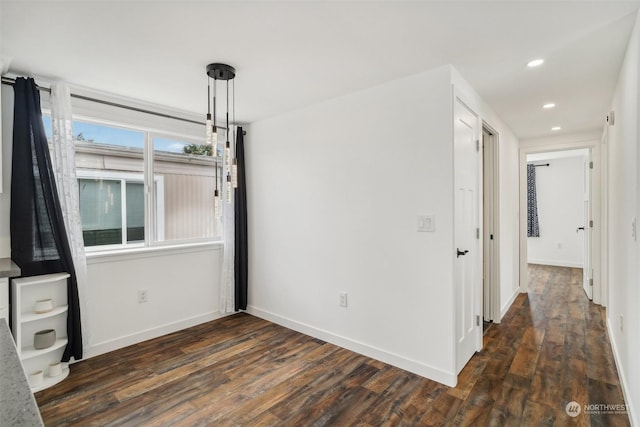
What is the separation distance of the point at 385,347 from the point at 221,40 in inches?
102

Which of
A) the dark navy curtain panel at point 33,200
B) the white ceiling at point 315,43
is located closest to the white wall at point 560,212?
the white ceiling at point 315,43

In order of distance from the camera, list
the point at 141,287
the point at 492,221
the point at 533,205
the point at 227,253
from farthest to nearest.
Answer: the point at 533,205, the point at 227,253, the point at 492,221, the point at 141,287

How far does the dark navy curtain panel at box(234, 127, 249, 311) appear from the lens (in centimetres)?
385

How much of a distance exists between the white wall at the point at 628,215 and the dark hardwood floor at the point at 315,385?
0.29 metres

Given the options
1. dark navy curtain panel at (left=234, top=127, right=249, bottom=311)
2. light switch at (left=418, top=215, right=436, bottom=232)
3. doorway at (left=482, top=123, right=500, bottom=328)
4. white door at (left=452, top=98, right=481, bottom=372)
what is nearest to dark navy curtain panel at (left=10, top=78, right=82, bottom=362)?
dark navy curtain panel at (left=234, top=127, right=249, bottom=311)

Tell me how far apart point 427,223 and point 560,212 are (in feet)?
20.0

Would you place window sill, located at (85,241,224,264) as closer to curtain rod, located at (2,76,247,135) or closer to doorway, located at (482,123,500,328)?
curtain rod, located at (2,76,247,135)

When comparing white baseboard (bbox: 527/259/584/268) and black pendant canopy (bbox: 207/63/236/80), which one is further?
white baseboard (bbox: 527/259/584/268)

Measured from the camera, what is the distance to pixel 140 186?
130 inches

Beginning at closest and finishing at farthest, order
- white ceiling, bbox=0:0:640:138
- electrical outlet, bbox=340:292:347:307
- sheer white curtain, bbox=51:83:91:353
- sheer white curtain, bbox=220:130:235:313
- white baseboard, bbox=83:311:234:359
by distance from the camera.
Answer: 1. white ceiling, bbox=0:0:640:138
2. sheer white curtain, bbox=51:83:91:353
3. white baseboard, bbox=83:311:234:359
4. electrical outlet, bbox=340:292:347:307
5. sheer white curtain, bbox=220:130:235:313

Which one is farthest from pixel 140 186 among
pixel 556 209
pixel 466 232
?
pixel 556 209

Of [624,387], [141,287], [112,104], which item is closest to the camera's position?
[624,387]

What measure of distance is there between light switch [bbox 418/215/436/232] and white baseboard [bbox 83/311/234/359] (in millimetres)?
2618

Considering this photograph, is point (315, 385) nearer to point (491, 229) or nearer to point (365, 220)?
point (365, 220)
